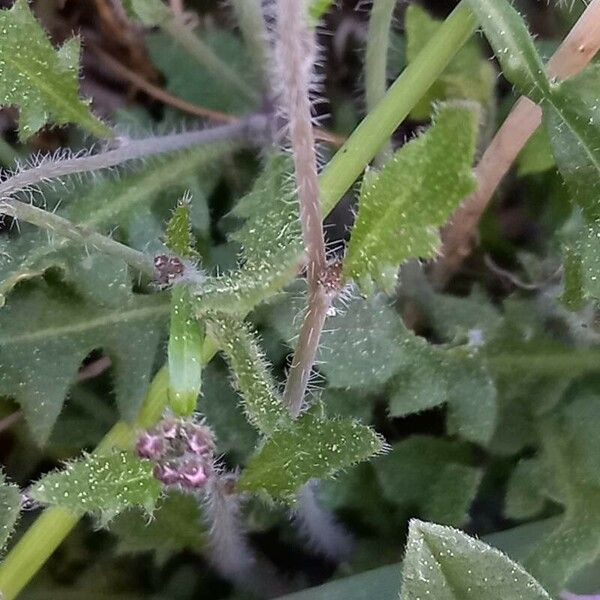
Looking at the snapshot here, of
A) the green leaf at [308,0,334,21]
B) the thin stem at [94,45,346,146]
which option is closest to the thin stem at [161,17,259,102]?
the thin stem at [94,45,346,146]

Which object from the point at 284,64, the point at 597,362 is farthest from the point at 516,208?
the point at 284,64

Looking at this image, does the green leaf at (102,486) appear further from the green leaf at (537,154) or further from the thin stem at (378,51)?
the green leaf at (537,154)

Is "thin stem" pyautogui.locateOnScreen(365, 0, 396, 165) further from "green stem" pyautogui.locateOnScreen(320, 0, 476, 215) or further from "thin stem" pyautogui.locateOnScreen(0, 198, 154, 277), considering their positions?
"thin stem" pyautogui.locateOnScreen(0, 198, 154, 277)

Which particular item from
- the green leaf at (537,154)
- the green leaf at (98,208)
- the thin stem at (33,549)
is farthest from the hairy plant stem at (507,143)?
the thin stem at (33,549)

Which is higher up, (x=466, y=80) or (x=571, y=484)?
(x=466, y=80)

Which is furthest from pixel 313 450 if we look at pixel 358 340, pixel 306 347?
pixel 358 340

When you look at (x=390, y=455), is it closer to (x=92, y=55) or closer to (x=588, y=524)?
(x=588, y=524)

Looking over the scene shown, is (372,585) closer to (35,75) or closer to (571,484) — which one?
(571,484)
